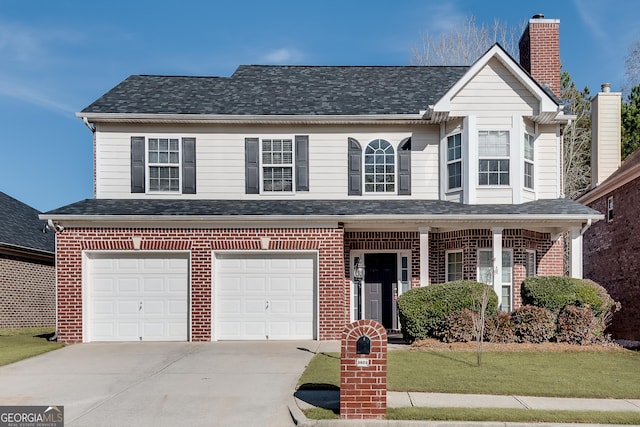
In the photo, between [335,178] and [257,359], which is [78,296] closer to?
[257,359]

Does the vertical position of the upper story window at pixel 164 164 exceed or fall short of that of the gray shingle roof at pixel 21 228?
it exceeds it

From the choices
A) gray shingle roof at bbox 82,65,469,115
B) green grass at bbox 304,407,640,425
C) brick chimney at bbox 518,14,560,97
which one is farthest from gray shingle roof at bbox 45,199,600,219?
green grass at bbox 304,407,640,425

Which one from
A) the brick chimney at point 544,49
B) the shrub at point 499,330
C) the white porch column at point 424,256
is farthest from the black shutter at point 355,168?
the brick chimney at point 544,49

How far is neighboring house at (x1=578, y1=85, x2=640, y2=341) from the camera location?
650 inches

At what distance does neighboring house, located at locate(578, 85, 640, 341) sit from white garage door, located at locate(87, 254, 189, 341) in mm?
13292

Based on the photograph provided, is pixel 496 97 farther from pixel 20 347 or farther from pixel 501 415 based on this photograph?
pixel 20 347

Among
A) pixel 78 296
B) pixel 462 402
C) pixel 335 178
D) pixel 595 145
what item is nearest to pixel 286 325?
pixel 335 178

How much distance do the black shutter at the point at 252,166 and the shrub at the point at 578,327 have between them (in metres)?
8.52

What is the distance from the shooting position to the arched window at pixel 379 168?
50.4ft

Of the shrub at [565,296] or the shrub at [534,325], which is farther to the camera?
the shrub at [565,296]

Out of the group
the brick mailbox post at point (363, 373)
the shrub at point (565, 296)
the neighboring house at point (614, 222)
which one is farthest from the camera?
the neighboring house at point (614, 222)

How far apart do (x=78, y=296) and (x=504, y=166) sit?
A: 11.6 meters

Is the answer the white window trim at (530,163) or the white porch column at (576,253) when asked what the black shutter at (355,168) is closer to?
the white window trim at (530,163)

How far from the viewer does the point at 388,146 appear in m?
15.4
